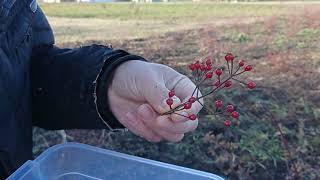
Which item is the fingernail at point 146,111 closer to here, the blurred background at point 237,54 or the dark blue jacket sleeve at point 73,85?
the dark blue jacket sleeve at point 73,85

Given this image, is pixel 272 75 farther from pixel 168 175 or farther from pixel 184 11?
pixel 168 175

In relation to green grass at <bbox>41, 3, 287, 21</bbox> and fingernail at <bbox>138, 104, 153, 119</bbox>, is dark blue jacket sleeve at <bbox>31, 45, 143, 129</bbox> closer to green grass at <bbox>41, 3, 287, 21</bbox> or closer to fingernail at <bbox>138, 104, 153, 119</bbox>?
fingernail at <bbox>138, 104, 153, 119</bbox>

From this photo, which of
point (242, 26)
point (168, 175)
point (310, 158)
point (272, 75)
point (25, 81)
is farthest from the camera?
point (242, 26)

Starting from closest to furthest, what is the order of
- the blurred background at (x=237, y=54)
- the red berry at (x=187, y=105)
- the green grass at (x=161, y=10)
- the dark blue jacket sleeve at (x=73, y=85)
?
the red berry at (x=187, y=105) < the dark blue jacket sleeve at (x=73, y=85) < the blurred background at (x=237, y=54) < the green grass at (x=161, y=10)

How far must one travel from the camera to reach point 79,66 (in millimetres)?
523

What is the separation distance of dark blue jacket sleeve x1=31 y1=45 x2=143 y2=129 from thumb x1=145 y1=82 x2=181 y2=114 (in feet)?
0.23

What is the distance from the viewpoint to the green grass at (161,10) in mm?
1286

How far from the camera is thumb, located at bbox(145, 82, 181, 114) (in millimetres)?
396

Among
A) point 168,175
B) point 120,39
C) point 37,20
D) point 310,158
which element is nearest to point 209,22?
point 120,39

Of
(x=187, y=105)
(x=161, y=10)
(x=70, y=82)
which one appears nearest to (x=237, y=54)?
(x=161, y=10)

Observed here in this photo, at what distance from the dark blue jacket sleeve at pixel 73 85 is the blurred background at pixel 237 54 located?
1.45ft

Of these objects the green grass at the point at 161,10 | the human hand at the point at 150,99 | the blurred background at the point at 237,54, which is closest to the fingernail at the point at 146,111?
the human hand at the point at 150,99

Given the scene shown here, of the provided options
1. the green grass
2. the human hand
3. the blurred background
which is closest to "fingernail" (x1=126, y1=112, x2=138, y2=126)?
the human hand

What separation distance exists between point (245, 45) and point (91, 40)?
0.40 m
